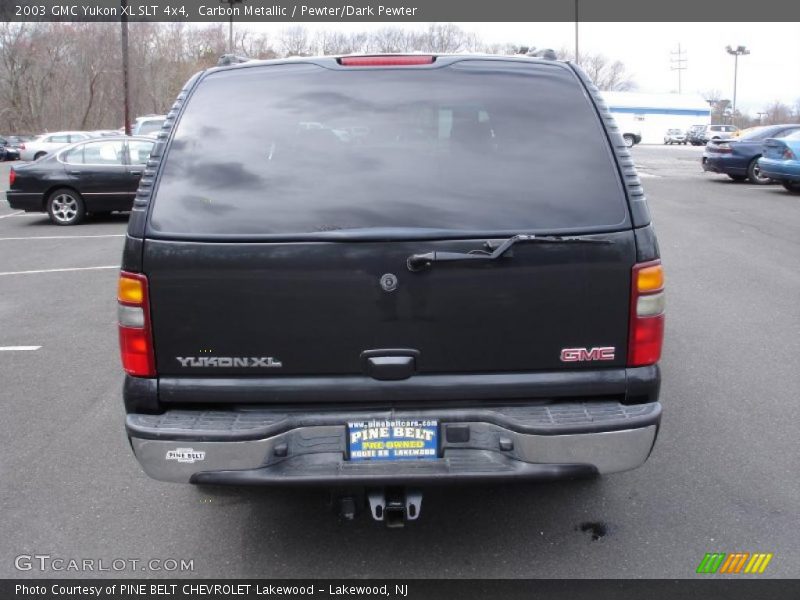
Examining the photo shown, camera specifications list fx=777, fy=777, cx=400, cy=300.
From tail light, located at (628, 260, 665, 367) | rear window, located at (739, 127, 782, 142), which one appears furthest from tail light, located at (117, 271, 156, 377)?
rear window, located at (739, 127, 782, 142)

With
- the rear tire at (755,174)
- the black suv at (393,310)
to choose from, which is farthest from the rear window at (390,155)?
the rear tire at (755,174)

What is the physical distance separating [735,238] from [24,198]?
12208 millimetres

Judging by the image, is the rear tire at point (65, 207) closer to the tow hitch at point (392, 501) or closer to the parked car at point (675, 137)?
the tow hitch at point (392, 501)

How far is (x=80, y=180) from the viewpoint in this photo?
14.2 metres

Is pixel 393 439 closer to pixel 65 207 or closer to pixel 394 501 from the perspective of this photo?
pixel 394 501

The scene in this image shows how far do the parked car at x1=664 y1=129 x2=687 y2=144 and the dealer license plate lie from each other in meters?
63.6

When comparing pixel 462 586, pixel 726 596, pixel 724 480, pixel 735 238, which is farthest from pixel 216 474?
pixel 735 238

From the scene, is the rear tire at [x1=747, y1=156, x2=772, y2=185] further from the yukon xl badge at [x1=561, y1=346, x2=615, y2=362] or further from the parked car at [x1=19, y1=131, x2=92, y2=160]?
the parked car at [x1=19, y1=131, x2=92, y2=160]

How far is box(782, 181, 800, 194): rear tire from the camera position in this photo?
17.5 m

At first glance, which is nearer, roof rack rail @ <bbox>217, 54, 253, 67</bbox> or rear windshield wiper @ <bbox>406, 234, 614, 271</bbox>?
rear windshield wiper @ <bbox>406, 234, 614, 271</bbox>

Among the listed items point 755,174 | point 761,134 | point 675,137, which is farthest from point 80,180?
point 675,137

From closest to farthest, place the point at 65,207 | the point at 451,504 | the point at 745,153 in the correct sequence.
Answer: the point at 451,504 < the point at 65,207 < the point at 745,153

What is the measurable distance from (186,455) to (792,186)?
18.4 m

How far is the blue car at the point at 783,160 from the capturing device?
54.7ft
